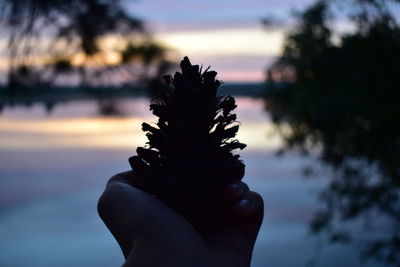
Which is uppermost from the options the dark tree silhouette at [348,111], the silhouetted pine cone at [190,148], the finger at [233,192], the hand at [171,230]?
the dark tree silhouette at [348,111]

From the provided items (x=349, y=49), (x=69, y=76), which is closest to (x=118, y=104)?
(x=69, y=76)

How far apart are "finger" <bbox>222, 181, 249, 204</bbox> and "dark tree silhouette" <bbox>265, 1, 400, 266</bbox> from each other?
431cm

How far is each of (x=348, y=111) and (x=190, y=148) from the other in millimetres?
5351

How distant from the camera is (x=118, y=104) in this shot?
6711 mm

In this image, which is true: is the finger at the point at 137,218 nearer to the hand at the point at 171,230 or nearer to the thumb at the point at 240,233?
the hand at the point at 171,230

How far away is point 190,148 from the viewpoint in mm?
1868

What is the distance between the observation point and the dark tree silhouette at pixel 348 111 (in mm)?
6375

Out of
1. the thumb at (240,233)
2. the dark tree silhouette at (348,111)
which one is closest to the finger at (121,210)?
the thumb at (240,233)

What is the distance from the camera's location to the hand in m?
1.59

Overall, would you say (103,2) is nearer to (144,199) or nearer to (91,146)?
(144,199)

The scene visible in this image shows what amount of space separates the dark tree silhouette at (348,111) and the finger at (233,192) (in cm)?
431

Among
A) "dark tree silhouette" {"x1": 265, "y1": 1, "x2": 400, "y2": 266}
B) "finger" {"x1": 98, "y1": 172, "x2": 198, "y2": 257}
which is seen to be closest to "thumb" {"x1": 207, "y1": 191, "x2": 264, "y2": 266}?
"finger" {"x1": 98, "y1": 172, "x2": 198, "y2": 257}

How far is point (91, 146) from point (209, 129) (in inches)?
606

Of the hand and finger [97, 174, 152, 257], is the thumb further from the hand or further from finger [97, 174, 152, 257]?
finger [97, 174, 152, 257]
